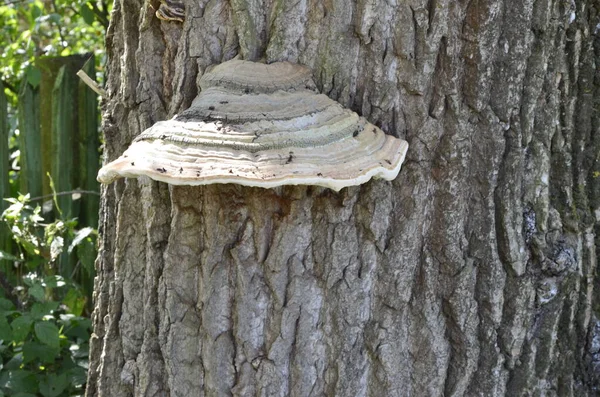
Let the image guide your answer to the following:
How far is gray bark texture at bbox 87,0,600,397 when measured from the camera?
1.83 m

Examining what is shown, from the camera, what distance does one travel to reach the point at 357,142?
1660 millimetres

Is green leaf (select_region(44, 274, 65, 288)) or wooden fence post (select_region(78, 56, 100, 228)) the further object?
wooden fence post (select_region(78, 56, 100, 228))

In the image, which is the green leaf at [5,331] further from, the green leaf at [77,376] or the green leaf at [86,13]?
the green leaf at [86,13]

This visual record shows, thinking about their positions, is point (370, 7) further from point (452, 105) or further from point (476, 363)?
point (476, 363)

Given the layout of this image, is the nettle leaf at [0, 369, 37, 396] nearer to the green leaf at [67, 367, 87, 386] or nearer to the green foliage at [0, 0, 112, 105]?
the green leaf at [67, 367, 87, 386]

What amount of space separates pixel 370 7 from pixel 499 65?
412 mm

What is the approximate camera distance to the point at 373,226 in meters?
1.85

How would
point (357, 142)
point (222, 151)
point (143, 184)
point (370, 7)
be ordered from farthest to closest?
point (143, 184) → point (370, 7) → point (357, 142) → point (222, 151)

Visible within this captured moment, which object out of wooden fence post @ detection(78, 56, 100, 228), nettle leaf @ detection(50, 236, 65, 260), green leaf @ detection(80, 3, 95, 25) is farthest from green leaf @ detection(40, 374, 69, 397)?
green leaf @ detection(80, 3, 95, 25)

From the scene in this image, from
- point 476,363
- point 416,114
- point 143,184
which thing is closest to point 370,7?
point 416,114

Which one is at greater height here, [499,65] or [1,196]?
[499,65]

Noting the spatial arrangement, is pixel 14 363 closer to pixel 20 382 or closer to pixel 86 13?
pixel 20 382

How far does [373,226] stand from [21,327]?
1.87m

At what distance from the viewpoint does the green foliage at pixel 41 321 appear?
2949 mm
